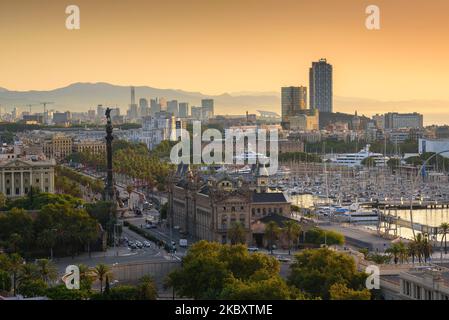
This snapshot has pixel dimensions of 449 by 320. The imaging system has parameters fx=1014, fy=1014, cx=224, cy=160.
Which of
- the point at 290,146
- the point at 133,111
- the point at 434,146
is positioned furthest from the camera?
the point at 133,111

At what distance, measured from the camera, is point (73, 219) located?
97.9ft

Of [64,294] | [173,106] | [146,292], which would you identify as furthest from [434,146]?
[173,106]

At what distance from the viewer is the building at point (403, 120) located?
505 ft

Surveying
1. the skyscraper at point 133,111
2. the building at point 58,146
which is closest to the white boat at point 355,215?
the building at point 58,146

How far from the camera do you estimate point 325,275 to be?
19.4m

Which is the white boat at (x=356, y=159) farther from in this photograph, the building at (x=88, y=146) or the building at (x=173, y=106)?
the building at (x=173, y=106)

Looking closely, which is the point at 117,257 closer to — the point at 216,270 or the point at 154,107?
the point at 216,270

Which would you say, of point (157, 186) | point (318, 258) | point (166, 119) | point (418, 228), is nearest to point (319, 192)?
point (157, 186)

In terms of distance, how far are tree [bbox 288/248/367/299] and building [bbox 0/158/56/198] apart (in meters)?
25.8

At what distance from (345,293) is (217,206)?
47.5 feet

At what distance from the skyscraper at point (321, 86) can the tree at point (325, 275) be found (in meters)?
137

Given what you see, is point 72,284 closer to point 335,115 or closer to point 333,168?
point 333,168

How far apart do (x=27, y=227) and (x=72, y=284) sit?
9.40 metres

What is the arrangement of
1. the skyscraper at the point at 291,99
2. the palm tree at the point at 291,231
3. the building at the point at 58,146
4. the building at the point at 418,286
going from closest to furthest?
the building at the point at 418,286 → the palm tree at the point at 291,231 → the building at the point at 58,146 → the skyscraper at the point at 291,99
